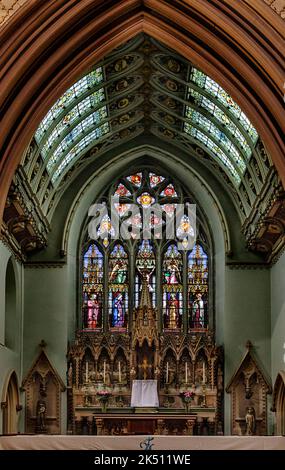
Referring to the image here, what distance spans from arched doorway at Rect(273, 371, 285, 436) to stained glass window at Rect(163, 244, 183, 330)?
429 centimetres

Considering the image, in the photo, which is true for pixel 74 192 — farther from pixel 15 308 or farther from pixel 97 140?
pixel 15 308

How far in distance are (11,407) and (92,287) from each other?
5.06 metres

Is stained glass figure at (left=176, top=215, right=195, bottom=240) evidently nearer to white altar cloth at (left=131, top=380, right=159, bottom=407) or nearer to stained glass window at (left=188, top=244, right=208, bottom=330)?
stained glass window at (left=188, top=244, right=208, bottom=330)

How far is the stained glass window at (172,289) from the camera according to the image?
32.7 meters

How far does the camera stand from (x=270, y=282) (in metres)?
31.3

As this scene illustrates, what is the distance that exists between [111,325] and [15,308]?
12.4 ft

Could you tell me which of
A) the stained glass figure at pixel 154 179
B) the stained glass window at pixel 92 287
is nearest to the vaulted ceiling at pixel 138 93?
the stained glass figure at pixel 154 179

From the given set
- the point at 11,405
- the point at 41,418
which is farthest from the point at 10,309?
the point at 41,418

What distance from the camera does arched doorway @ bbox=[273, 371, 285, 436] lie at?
29.1 meters

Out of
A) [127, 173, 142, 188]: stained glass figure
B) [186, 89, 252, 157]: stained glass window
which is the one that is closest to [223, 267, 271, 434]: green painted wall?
[127, 173, 142, 188]: stained glass figure

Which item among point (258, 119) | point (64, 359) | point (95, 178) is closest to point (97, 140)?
point (95, 178)

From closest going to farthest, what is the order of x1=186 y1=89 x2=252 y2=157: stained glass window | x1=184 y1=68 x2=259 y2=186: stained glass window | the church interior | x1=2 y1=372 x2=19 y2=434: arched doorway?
x1=184 y1=68 x2=259 y2=186: stained glass window, the church interior, x1=186 y1=89 x2=252 y2=157: stained glass window, x1=2 y1=372 x2=19 y2=434: arched doorway

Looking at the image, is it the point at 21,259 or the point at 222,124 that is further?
the point at 21,259
